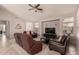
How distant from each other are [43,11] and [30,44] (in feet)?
2.26

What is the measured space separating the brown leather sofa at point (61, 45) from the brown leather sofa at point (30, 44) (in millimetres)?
234

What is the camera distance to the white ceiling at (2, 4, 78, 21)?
219cm

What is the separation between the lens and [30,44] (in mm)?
2215

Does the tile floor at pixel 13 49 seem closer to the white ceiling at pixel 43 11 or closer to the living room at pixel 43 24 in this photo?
the living room at pixel 43 24

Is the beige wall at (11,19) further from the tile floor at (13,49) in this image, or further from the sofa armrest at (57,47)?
the sofa armrest at (57,47)

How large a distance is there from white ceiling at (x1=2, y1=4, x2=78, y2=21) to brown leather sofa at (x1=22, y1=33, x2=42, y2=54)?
1.17ft

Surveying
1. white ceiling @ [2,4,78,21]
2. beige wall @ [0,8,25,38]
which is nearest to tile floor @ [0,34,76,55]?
Result: beige wall @ [0,8,25,38]

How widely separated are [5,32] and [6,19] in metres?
0.25

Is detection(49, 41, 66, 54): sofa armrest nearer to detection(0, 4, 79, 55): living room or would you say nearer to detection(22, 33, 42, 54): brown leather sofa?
detection(0, 4, 79, 55): living room

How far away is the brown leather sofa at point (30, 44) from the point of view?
86.7 inches

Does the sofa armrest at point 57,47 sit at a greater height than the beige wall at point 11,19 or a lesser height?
lesser

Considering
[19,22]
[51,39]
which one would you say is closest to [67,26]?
[51,39]

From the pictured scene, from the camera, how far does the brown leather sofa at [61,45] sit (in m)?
2.19

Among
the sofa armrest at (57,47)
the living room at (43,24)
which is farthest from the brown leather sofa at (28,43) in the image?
the sofa armrest at (57,47)
